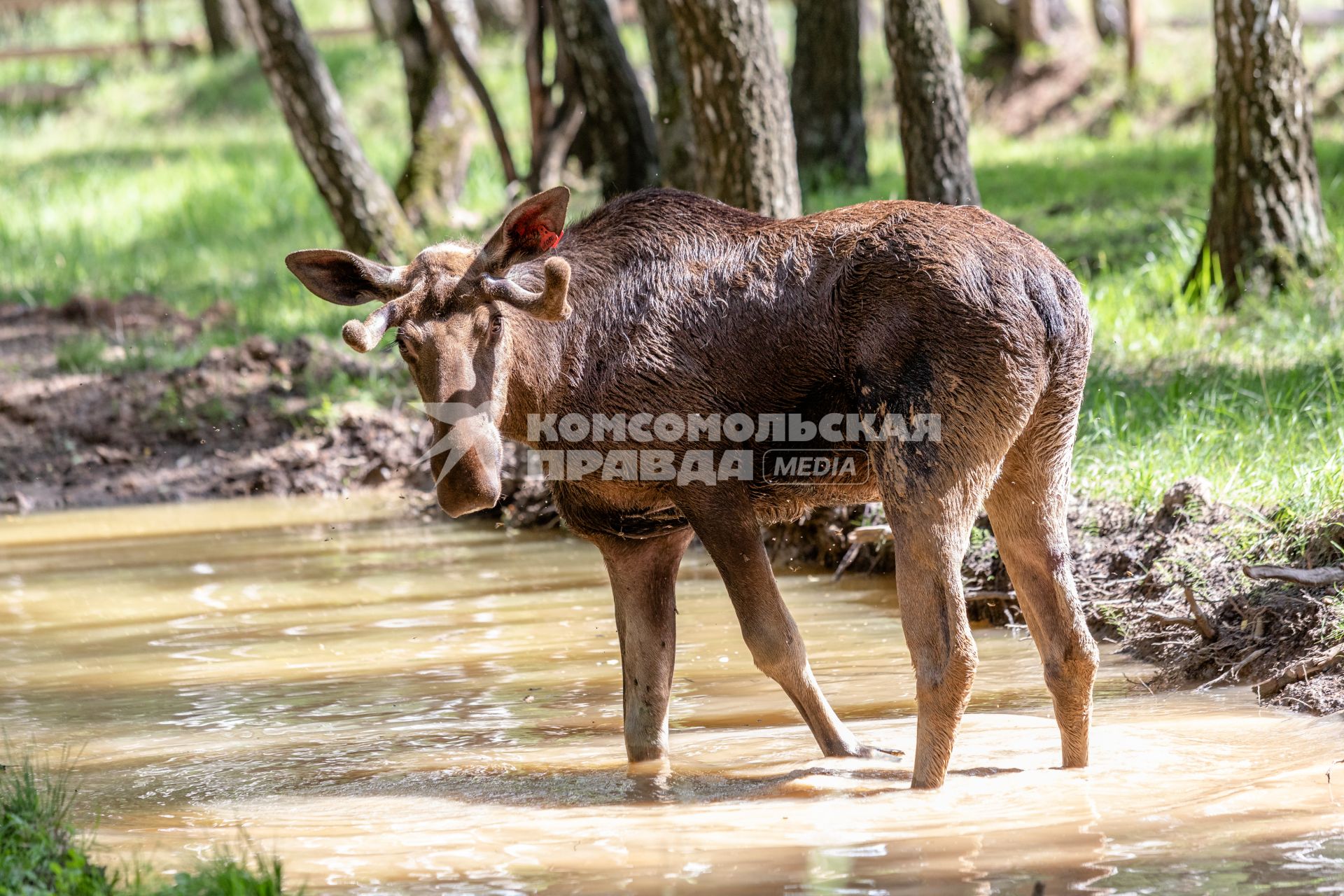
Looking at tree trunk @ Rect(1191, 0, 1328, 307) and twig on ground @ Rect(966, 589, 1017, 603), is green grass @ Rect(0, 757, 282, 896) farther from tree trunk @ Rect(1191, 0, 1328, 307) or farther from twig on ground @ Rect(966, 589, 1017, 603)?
tree trunk @ Rect(1191, 0, 1328, 307)

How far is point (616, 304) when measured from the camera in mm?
5508

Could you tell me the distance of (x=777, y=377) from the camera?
5.39m

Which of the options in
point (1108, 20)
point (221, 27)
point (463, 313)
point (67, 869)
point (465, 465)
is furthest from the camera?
point (221, 27)

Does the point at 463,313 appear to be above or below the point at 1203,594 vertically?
above

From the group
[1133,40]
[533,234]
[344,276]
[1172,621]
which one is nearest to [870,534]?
[1172,621]

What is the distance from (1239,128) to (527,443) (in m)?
6.95

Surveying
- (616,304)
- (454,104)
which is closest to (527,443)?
(616,304)

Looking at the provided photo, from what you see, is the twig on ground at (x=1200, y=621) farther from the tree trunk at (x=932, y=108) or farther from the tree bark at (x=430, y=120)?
the tree bark at (x=430, y=120)

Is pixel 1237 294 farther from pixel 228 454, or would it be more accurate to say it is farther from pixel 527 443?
pixel 228 454

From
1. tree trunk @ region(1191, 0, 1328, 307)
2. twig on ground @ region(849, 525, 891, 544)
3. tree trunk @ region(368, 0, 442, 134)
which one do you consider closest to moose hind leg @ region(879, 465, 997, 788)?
twig on ground @ region(849, 525, 891, 544)

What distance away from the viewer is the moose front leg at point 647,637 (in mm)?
5816

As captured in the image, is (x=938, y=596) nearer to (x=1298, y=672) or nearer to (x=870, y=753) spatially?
(x=870, y=753)

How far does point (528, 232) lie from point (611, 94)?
1021cm

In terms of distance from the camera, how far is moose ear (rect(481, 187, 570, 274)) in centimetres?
515
